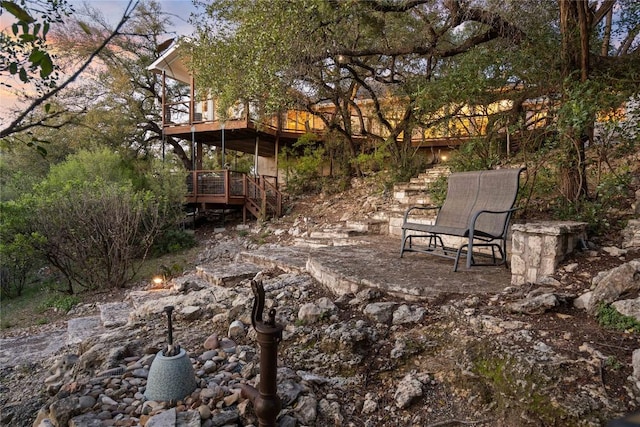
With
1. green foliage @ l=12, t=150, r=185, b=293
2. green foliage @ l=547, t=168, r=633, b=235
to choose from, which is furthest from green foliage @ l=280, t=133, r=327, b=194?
green foliage @ l=547, t=168, r=633, b=235

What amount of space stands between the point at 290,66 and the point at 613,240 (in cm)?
483

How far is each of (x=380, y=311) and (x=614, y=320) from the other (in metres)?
1.24

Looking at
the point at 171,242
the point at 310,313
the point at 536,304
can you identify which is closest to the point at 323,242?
the point at 310,313

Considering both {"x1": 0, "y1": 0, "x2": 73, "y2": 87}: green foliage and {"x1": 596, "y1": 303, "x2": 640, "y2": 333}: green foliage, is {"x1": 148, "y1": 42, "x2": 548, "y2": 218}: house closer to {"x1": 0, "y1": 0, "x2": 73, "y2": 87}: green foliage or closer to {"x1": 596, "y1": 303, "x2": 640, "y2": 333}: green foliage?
{"x1": 596, "y1": 303, "x2": 640, "y2": 333}: green foliage

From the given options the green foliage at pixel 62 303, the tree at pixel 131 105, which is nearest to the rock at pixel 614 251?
the green foliage at pixel 62 303

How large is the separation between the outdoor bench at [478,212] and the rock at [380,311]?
925 mm

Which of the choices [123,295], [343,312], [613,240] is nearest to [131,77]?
[123,295]

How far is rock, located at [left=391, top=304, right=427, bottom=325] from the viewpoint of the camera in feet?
7.48

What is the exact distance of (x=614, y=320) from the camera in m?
1.79

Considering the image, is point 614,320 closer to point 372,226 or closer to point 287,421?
point 287,421

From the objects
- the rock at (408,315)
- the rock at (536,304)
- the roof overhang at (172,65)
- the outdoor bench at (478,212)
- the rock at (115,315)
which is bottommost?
the rock at (115,315)

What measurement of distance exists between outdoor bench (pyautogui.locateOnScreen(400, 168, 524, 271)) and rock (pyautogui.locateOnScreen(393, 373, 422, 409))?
4.85 ft

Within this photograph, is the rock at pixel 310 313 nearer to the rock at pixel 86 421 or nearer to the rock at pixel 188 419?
the rock at pixel 188 419

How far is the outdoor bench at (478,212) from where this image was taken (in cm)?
312
